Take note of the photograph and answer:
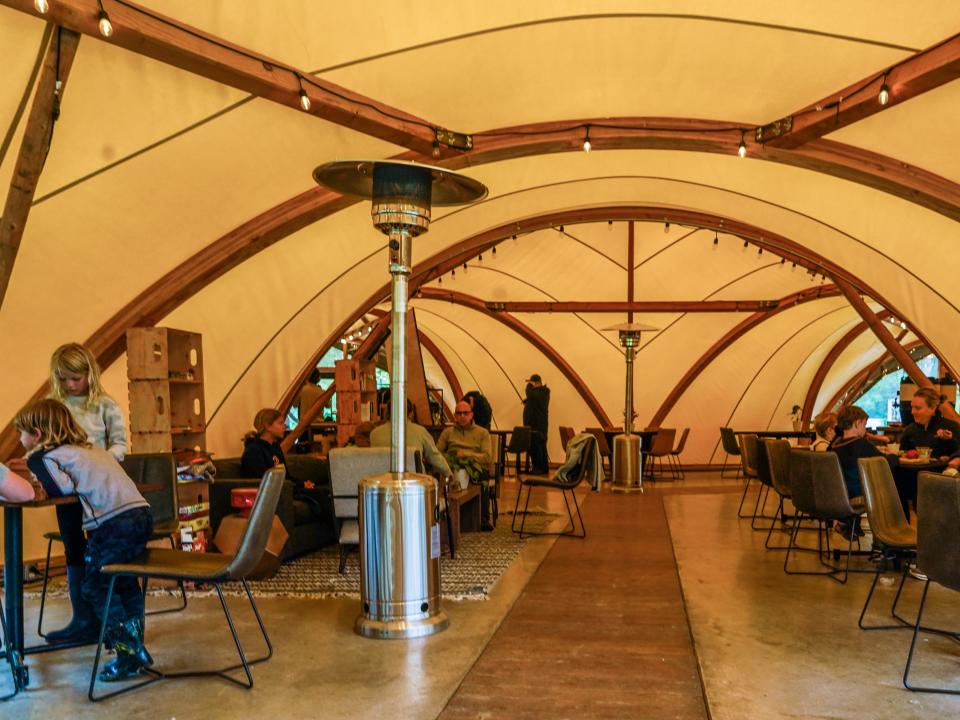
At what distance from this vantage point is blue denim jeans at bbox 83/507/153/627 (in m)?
3.82

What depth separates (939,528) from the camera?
364 cm

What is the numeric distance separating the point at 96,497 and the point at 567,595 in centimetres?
280

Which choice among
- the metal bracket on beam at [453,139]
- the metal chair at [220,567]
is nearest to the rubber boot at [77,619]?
the metal chair at [220,567]

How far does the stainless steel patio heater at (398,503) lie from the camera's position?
4461 mm

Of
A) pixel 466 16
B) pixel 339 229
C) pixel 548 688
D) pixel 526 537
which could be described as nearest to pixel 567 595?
pixel 548 688

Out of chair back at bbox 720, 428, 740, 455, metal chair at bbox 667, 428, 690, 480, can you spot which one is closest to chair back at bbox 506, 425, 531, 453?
chair back at bbox 720, 428, 740, 455

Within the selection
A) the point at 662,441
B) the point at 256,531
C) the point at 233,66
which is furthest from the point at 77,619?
the point at 662,441

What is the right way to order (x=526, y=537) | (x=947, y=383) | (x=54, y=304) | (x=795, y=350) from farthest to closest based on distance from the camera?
(x=795, y=350), (x=947, y=383), (x=526, y=537), (x=54, y=304)

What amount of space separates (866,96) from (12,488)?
207 inches

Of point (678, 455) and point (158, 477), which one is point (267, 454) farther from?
point (678, 455)

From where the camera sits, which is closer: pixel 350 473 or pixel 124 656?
pixel 124 656

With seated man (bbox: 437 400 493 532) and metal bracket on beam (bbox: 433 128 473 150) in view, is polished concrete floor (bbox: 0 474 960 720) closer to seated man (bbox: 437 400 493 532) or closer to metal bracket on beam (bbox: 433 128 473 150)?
seated man (bbox: 437 400 493 532)

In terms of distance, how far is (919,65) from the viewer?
16.9 feet

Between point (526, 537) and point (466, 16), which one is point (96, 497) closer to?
point (466, 16)
